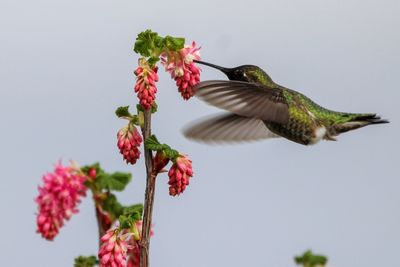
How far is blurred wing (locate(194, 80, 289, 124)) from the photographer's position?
6000 mm

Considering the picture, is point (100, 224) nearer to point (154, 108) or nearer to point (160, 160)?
point (160, 160)

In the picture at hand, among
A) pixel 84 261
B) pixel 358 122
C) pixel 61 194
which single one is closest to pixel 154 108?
pixel 84 261

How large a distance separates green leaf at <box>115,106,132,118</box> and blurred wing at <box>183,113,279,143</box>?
108 centimetres

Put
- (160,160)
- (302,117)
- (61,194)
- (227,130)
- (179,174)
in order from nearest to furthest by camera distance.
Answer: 1. (160,160)
2. (179,174)
3. (61,194)
4. (227,130)
5. (302,117)

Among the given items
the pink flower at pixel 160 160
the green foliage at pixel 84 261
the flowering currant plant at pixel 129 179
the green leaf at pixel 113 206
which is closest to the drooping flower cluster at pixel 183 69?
the flowering currant plant at pixel 129 179

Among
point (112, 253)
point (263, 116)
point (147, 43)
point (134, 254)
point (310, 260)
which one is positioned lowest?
point (310, 260)

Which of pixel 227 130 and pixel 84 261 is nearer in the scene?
pixel 84 261

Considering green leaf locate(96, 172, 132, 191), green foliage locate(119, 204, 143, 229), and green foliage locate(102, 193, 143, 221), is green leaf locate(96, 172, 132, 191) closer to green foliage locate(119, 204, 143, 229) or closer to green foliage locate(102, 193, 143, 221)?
green foliage locate(102, 193, 143, 221)

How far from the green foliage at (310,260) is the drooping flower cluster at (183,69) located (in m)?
1.86

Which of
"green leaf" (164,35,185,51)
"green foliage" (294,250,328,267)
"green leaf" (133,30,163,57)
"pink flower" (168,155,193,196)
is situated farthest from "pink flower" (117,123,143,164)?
"green foliage" (294,250,328,267)

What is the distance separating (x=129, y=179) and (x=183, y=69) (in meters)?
1.14

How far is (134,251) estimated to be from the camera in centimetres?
532

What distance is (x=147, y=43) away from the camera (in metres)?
5.18

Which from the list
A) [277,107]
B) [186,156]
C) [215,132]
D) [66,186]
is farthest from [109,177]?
[277,107]
